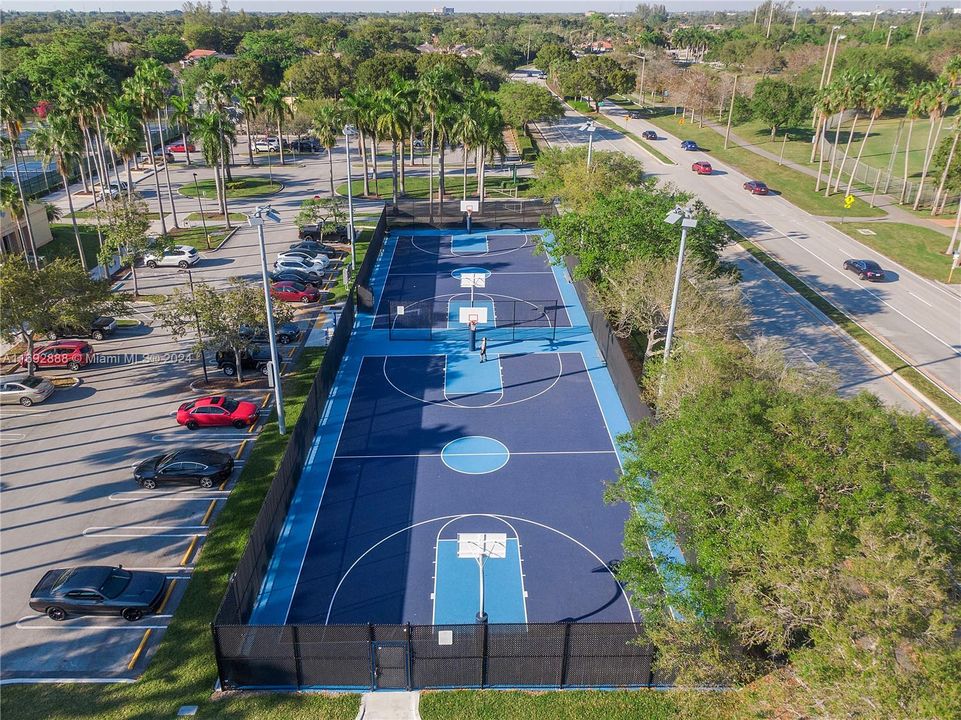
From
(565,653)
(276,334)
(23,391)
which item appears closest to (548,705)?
(565,653)

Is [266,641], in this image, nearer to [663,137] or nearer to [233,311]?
[233,311]

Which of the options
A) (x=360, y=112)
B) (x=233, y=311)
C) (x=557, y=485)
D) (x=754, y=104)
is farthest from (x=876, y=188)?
(x=233, y=311)

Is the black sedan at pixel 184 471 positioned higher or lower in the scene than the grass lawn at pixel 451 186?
lower

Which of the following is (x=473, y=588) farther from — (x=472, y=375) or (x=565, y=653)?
(x=472, y=375)

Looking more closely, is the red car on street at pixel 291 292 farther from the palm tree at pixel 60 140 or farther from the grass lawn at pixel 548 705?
the grass lawn at pixel 548 705

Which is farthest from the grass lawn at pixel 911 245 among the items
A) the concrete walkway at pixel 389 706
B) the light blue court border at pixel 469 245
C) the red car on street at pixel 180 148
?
the red car on street at pixel 180 148

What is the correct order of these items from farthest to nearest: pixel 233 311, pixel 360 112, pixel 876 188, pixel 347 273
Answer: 1. pixel 876 188
2. pixel 360 112
3. pixel 347 273
4. pixel 233 311

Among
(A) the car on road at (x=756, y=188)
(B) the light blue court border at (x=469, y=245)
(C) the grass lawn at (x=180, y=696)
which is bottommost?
(C) the grass lawn at (x=180, y=696)
